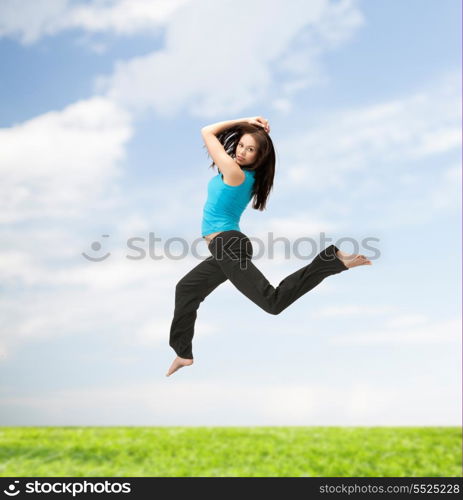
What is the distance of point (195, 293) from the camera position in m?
3.74

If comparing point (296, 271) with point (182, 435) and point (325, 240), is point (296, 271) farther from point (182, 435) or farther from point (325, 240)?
point (182, 435)

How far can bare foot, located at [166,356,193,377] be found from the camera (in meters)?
3.68

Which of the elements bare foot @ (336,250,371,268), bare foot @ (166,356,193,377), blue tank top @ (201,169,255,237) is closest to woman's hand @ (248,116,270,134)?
blue tank top @ (201,169,255,237)

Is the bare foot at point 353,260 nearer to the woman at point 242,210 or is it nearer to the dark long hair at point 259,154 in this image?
the woman at point 242,210

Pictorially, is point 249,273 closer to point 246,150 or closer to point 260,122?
point 246,150

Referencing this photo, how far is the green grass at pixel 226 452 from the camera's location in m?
7.73

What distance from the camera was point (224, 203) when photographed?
3342mm

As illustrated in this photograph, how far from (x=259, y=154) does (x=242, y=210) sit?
320mm

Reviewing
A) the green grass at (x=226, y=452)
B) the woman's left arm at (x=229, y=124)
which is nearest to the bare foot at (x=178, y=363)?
the woman's left arm at (x=229, y=124)

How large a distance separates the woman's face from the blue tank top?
64 mm

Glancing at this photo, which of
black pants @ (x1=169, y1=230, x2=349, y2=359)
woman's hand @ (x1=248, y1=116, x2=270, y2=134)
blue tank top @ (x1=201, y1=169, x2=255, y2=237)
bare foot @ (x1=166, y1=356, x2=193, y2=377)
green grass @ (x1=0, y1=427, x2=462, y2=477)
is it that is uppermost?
woman's hand @ (x1=248, y1=116, x2=270, y2=134)

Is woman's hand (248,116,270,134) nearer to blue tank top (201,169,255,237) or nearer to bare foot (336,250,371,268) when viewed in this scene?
blue tank top (201,169,255,237)

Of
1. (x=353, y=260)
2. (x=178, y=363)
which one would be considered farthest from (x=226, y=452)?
(x=353, y=260)

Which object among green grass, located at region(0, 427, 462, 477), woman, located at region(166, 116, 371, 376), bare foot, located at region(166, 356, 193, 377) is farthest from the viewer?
green grass, located at region(0, 427, 462, 477)
